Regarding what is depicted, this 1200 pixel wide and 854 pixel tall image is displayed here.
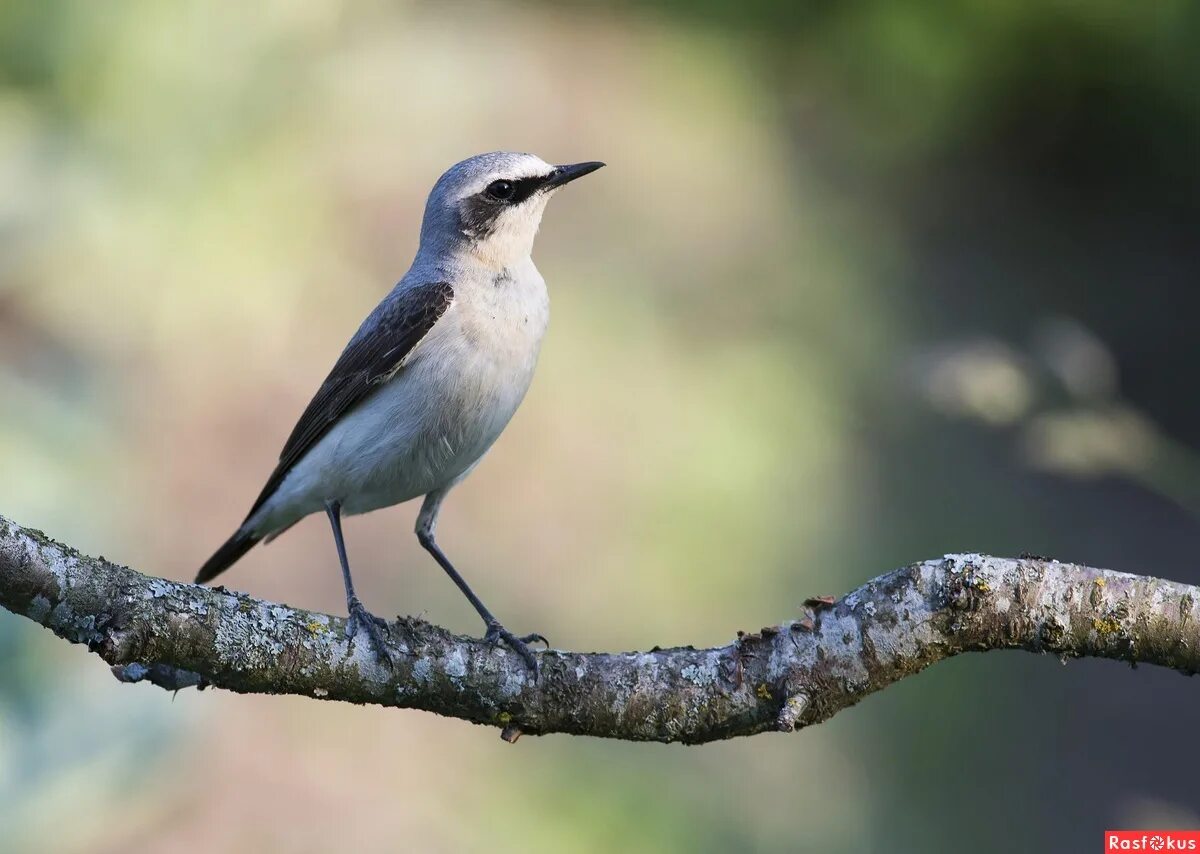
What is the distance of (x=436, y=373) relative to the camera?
416 centimetres

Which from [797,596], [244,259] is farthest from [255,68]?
[797,596]

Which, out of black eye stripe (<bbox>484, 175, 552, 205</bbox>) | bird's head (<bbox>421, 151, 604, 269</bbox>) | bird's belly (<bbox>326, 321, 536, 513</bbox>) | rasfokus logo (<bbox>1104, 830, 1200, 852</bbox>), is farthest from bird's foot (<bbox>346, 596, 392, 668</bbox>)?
rasfokus logo (<bbox>1104, 830, 1200, 852</bbox>)

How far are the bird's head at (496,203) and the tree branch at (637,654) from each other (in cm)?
174

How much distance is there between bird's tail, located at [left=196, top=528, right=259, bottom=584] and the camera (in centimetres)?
468

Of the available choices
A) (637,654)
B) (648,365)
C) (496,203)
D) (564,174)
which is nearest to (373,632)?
(637,654)

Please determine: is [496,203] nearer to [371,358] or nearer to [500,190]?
[500,190]

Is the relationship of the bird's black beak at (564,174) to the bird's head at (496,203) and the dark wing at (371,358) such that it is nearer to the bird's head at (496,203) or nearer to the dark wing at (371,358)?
the bird's head at (496,203)

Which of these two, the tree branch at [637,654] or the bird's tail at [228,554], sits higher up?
the bird's tail at [228,554]

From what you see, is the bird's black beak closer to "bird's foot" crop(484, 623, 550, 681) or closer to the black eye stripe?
the black eye stripe

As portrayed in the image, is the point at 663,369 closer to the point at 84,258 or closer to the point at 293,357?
the point at 293,357

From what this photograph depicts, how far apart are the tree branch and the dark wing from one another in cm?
124

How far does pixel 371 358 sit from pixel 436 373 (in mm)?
364

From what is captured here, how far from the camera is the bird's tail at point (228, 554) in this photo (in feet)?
15.4

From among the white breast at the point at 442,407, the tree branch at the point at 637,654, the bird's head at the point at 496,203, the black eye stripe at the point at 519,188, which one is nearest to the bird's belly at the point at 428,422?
the white breast at the point at 442,407
